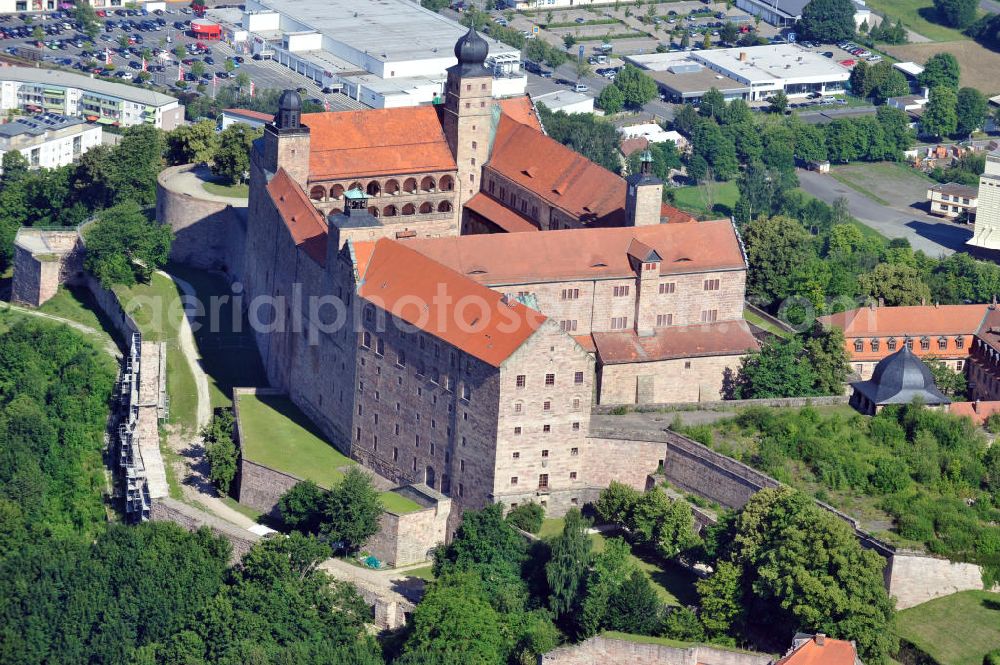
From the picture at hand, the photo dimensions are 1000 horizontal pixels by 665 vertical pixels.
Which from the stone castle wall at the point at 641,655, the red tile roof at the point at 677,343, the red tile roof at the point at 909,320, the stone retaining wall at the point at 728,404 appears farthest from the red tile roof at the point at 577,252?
Answer: the stone castle wall at the point at 641,655

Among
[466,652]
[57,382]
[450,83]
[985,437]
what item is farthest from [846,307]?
[57,382]

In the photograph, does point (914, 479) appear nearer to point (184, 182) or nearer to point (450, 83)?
point (450, 83)

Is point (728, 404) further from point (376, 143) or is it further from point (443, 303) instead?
point (376, 143)

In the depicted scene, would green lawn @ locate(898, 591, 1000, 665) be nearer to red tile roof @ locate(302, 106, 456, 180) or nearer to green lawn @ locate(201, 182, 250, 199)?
red tile roof @ locate(302, 106, 456, 180)

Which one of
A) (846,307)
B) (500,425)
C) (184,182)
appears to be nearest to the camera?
(500,425)

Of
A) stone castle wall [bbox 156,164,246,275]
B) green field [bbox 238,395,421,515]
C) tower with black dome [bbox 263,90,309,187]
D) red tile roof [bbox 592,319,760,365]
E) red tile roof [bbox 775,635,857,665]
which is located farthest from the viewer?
stone castle wall [bbox 156,164,246,275]

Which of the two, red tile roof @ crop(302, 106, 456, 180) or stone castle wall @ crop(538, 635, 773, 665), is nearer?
stone castle wall @ crop(538, 635, 773, 665)

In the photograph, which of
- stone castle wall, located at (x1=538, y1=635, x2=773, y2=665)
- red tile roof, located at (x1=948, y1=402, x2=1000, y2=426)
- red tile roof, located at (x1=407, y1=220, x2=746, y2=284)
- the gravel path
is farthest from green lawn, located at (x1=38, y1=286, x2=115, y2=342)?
red tile roof, located at (x1=948, y1=402, x2=1000, y2=426)

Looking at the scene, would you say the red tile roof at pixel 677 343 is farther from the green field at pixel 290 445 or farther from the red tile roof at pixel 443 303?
the green field at pixel 290 445
